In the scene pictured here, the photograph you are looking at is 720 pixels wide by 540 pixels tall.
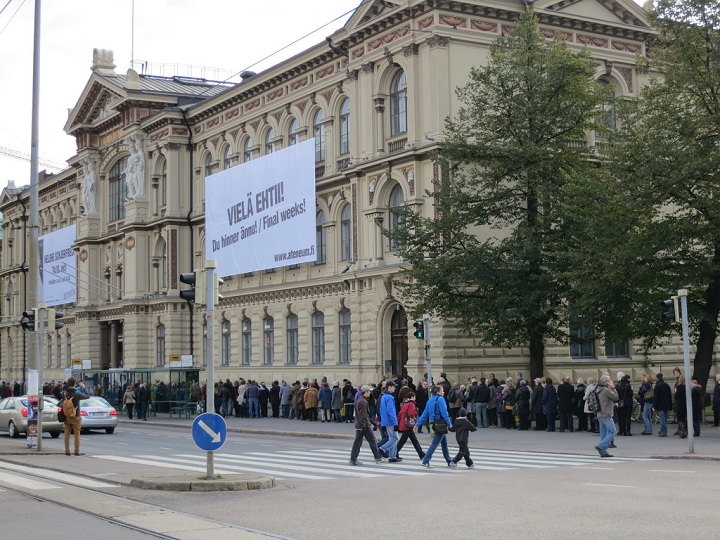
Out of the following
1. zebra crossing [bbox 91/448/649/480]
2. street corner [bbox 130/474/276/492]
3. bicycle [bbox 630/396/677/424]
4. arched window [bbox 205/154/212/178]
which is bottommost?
zebra crossing [bbox 91/448/649/480]

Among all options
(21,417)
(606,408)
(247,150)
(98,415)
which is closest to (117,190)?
(247,150)

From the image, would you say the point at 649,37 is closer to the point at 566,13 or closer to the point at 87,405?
the point at 566,13

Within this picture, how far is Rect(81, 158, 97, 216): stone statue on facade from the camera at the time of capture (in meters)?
70.9

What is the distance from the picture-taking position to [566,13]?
43.1m

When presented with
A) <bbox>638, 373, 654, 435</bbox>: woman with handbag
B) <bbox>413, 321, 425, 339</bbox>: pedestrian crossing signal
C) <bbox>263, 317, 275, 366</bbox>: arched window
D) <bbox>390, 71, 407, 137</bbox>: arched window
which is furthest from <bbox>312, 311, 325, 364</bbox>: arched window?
<bbox>638, 373, 654, 435</bbox>: woman with handbag

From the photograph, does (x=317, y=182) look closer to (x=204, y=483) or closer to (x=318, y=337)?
(x=318, y=337)

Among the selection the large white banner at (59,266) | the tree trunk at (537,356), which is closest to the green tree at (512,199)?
the tree trunk at (537,356)

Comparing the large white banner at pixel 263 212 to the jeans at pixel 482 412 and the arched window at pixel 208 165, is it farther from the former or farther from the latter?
the jeans at pixel 482 412

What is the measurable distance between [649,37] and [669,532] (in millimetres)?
36903

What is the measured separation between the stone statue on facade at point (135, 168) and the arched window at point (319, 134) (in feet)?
57.3

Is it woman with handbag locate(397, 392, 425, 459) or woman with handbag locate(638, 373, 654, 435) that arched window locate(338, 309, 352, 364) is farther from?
woman with handbag locate(397, 392, 425, 459)

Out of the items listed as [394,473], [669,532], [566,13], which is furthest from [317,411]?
[669,532]

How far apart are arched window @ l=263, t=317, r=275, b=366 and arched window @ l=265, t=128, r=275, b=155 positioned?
25.7 ft

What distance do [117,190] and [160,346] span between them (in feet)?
36.4
